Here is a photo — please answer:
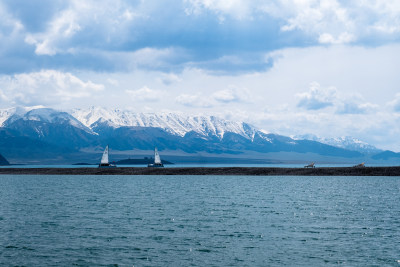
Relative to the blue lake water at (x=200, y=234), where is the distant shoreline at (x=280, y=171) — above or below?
above

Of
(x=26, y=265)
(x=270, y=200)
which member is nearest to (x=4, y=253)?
(x=26, y=265)

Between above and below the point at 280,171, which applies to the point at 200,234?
below

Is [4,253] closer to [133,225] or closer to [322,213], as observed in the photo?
[133,225]

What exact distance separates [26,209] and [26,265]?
35057mm

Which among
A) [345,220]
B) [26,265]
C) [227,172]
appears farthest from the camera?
[227,172]

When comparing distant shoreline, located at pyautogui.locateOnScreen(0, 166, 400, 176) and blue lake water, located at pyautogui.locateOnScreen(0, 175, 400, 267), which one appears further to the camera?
distant shoreline, located at pyautogui.locateOnScreen(0, 166, 400, 176)

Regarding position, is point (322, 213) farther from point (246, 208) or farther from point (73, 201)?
point (73, 201)

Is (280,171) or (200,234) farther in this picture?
(280,171)

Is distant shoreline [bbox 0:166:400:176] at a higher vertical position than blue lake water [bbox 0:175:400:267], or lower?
higher

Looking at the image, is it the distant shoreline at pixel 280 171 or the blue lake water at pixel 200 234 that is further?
the distant shoreline at pixel 280 171

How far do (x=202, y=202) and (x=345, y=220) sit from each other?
89.5ft

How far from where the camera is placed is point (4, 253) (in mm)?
38125

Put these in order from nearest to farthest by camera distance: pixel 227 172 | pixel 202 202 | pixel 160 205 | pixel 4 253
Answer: pixel 4 253
pixel 160 205
pixel 202 202
pixel 227 172

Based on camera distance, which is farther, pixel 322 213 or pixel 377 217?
pixel 322 213
